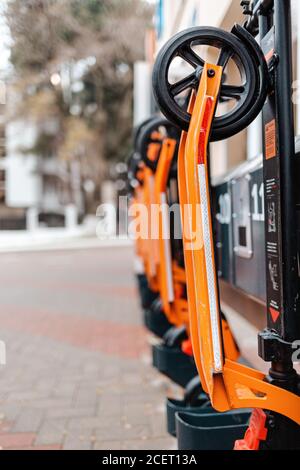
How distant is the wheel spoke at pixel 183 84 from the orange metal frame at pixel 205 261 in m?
0.08

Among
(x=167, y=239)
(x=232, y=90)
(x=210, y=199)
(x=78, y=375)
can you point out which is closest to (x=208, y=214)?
(x=210, y=199)

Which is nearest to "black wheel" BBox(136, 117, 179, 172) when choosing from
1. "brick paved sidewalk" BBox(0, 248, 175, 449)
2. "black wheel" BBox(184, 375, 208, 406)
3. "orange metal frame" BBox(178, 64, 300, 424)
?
"black wheel" BBox(184, 375, 208, 406)

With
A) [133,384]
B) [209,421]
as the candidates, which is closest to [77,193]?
[133,384]

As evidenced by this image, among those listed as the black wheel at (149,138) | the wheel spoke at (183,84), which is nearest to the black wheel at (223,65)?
the wheel spoke at (183,84)

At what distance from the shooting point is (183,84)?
6.64ft

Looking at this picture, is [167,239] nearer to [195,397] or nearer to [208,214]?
[195,397]

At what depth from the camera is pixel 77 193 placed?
107ft

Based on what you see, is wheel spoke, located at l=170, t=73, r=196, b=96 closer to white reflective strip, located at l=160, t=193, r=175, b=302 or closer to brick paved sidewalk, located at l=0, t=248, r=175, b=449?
white reflective strip, located at l=160, t=193, r=175, b=302

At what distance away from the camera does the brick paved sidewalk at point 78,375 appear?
12.1 ft

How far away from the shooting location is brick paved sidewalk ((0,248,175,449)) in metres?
3.68

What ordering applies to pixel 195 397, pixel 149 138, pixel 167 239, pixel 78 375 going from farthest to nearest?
pixel 78 375 → pixel 149 138 → pixel 167 239 → pixel 195 397

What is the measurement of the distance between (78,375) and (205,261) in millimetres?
3586

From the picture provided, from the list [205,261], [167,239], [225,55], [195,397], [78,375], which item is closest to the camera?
[205,261]

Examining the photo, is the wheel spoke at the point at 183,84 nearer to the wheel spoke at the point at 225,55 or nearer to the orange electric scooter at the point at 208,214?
the orange electric scooter at the point at 208,214
